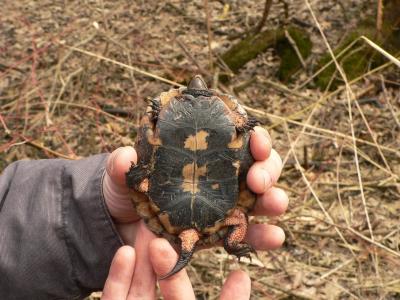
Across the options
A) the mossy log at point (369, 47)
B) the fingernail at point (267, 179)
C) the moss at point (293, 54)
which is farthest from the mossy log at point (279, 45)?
the fingernail at point (267, 179)

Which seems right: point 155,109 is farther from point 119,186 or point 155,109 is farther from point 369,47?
point 369,47

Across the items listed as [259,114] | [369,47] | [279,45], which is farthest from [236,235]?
[279,45]

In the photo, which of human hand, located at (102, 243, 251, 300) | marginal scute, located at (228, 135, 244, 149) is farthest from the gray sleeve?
marginal scute, located at (228, 135, 244, 149)

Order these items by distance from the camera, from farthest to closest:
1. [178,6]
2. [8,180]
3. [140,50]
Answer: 1. [178,6]
2. [140,50]
3. [8,180]

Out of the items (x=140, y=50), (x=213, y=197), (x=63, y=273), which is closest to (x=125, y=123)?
(x=140, y=50)

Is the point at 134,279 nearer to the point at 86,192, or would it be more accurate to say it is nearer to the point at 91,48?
the point at 86,192
